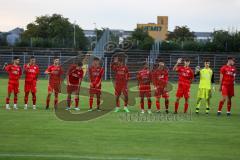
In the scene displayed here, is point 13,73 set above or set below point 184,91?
above

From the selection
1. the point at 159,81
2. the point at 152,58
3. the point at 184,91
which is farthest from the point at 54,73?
the point at 152,58

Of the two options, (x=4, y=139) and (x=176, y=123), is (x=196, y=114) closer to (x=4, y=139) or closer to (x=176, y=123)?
(x=176, y=123)

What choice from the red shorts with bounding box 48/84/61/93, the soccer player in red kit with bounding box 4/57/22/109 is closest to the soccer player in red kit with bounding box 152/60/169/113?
the red shorts with bounding box 48/84/61/93

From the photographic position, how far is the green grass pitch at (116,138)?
37.3 feet

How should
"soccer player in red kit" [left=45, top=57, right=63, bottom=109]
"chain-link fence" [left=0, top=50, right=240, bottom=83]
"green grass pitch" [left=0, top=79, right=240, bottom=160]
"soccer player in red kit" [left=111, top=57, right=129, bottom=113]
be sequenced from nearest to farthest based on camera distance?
1. "green grass pitch" [left=0, top=79, right=240, bottom=160]
2. "soccer player in red kit" [left=111, top=57, right=129, bottom=113]
3. "soccer player in red kit" [left=45, top=57, right=63, bottom=109]
4. "chain-link fence" [left=0, top=50, right=240, bottom=83]

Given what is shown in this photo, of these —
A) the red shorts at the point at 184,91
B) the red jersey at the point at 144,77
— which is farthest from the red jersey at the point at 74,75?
the red shorts at the point at 184,91

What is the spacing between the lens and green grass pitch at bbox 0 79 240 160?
11359 mm

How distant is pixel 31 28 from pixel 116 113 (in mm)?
63216

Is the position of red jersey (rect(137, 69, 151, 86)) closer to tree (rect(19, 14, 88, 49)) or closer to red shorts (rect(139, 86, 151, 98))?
red shorts (rect(139, 86, 151, 98))

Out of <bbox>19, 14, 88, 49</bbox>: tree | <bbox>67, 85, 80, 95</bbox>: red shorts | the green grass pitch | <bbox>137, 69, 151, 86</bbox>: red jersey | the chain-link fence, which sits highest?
<bbox>19, 14, 88, 49</bbox>: tree

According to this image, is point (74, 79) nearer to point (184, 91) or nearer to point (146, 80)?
point (146, 80)

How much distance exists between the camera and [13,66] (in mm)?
21922

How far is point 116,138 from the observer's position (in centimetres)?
1364

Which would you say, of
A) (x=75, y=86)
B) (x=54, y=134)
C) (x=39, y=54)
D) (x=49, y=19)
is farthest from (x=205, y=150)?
(x=49, y=19)
